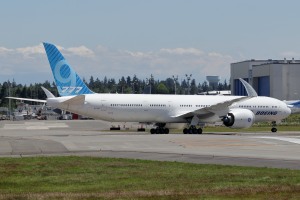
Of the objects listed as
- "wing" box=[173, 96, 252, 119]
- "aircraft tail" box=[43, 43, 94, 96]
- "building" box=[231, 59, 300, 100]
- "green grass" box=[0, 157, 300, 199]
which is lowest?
"green grass" box=[0, 157, 300, 199]

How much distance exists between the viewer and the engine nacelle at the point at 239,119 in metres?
51.4

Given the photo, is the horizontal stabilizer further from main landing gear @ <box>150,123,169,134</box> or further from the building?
the building

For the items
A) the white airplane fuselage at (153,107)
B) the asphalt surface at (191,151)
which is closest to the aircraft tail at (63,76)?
the white airplane fuselage at (153,107)

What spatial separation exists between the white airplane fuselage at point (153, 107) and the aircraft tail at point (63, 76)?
1.68 meters

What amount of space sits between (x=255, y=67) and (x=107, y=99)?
76267 mm

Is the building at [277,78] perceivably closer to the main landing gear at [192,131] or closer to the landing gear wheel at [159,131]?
the landing gear wheel at [159,131]

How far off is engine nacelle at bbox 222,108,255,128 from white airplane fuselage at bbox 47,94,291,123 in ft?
5.61

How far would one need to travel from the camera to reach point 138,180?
17031 mm

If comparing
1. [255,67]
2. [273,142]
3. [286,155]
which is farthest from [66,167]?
[255,67]

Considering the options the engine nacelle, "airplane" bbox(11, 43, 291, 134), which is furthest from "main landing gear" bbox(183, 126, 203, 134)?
the engine nacelle

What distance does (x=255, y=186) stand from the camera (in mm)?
15719

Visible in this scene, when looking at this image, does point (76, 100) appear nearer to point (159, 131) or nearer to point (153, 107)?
point (153, 107)

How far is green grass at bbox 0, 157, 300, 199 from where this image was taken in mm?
14219

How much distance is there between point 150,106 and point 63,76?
7480 mm
